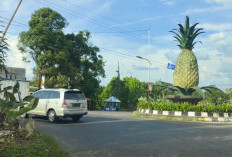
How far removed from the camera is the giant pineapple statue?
869 inches

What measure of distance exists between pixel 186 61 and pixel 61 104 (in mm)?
11961

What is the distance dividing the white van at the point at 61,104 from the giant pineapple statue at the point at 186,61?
1021 centimetres

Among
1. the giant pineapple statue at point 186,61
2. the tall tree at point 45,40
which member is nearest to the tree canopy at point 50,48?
the tall tree at point 45,40

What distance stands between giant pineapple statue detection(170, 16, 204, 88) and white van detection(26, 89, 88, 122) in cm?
1021

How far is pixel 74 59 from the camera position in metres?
46.3

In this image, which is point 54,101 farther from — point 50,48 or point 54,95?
point 50,48

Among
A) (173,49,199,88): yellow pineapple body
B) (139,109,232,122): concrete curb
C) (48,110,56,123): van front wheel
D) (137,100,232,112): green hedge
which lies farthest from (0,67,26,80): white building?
(173,49,199,88): yellow pineapple body

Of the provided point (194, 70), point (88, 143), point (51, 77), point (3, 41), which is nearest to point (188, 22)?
point (194, 70)

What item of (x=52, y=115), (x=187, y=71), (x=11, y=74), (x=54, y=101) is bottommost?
(x=52, y=115)

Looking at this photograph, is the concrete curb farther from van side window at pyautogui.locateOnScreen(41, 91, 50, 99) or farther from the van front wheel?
van side window at pyautogui.locateOnScreen(41, 91, 50, 99)

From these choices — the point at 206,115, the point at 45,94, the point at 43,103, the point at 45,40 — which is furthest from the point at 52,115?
the point at 45,40

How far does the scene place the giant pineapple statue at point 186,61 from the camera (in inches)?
869

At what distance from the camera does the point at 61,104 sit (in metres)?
14.5

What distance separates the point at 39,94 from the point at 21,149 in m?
10.6
